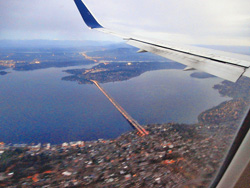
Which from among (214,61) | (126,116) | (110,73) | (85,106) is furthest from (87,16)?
(110,73)

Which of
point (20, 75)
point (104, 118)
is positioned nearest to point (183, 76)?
point (104, 118)

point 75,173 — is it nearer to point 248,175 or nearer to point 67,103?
point 248,175

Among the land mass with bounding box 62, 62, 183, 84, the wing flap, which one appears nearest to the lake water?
the land mass with bounding box 62, 62, 183, 84

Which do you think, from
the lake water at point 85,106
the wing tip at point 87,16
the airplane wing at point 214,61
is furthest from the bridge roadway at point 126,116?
the airplane wing at point 214,61

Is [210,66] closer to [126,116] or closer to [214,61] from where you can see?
[214,61]

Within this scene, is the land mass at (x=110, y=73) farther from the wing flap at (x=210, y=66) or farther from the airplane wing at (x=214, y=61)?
the wing flap at (x=210, y=66)

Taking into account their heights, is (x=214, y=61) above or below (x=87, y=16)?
below
